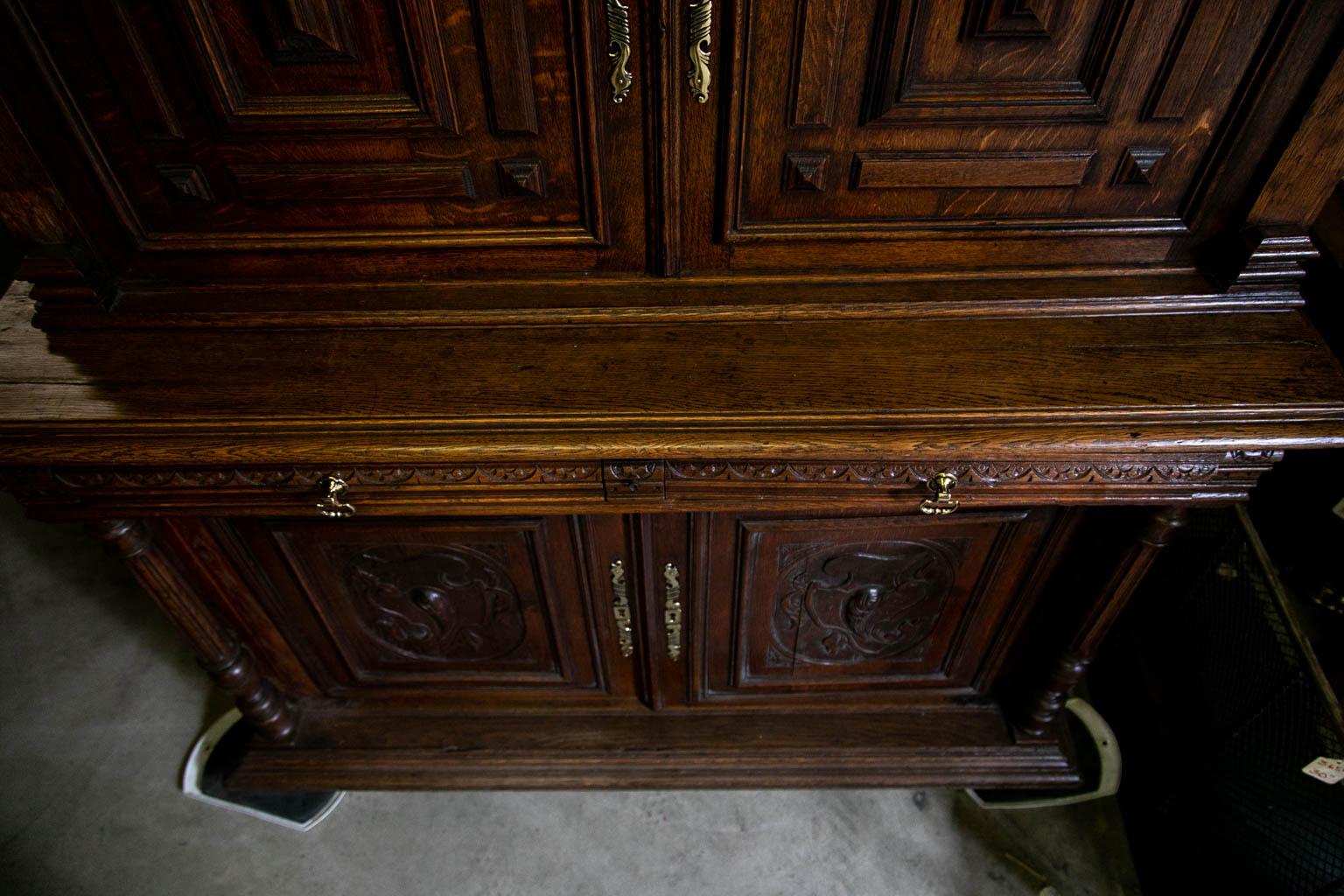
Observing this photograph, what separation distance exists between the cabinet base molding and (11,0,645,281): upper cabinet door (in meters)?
0.76

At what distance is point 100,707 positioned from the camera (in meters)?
1.52

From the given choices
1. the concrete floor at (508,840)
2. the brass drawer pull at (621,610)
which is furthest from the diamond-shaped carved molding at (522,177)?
the concrete floor at (508,840)

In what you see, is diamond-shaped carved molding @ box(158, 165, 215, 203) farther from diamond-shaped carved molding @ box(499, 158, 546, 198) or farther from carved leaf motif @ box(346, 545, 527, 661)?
carved leaf motif @ box(346, 545, 527, 661)

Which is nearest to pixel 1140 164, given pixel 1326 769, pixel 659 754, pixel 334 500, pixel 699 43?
pixel 699 43

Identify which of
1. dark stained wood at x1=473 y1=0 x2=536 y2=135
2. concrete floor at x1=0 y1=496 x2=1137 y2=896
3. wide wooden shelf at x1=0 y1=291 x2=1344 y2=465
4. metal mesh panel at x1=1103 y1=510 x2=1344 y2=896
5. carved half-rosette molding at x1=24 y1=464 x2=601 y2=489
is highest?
dark stained wood at x1=473 y1=0 x2=536 y2=135

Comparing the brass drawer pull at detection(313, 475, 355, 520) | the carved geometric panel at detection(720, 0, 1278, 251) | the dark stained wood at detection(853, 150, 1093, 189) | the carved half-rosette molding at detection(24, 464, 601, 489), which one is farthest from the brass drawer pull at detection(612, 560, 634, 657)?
the dark stained wood at detection(853, 150, 1093, 189)

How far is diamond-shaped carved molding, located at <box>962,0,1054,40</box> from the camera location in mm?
777

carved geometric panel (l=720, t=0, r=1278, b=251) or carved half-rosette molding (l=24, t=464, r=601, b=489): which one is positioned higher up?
carved geometric panel (l=720, t=0, r=1278, b=251)

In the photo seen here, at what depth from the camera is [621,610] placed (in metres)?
1.13

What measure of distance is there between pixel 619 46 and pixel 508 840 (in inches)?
47.5

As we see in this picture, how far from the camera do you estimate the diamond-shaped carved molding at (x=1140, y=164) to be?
2.86 feet

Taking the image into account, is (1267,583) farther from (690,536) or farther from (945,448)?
(690,536)

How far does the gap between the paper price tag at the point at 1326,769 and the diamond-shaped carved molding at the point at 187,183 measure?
4.79 feet

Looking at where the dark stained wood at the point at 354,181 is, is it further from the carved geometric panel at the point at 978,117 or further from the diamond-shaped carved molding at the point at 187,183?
the carved geometric panel at the point at 978,117
